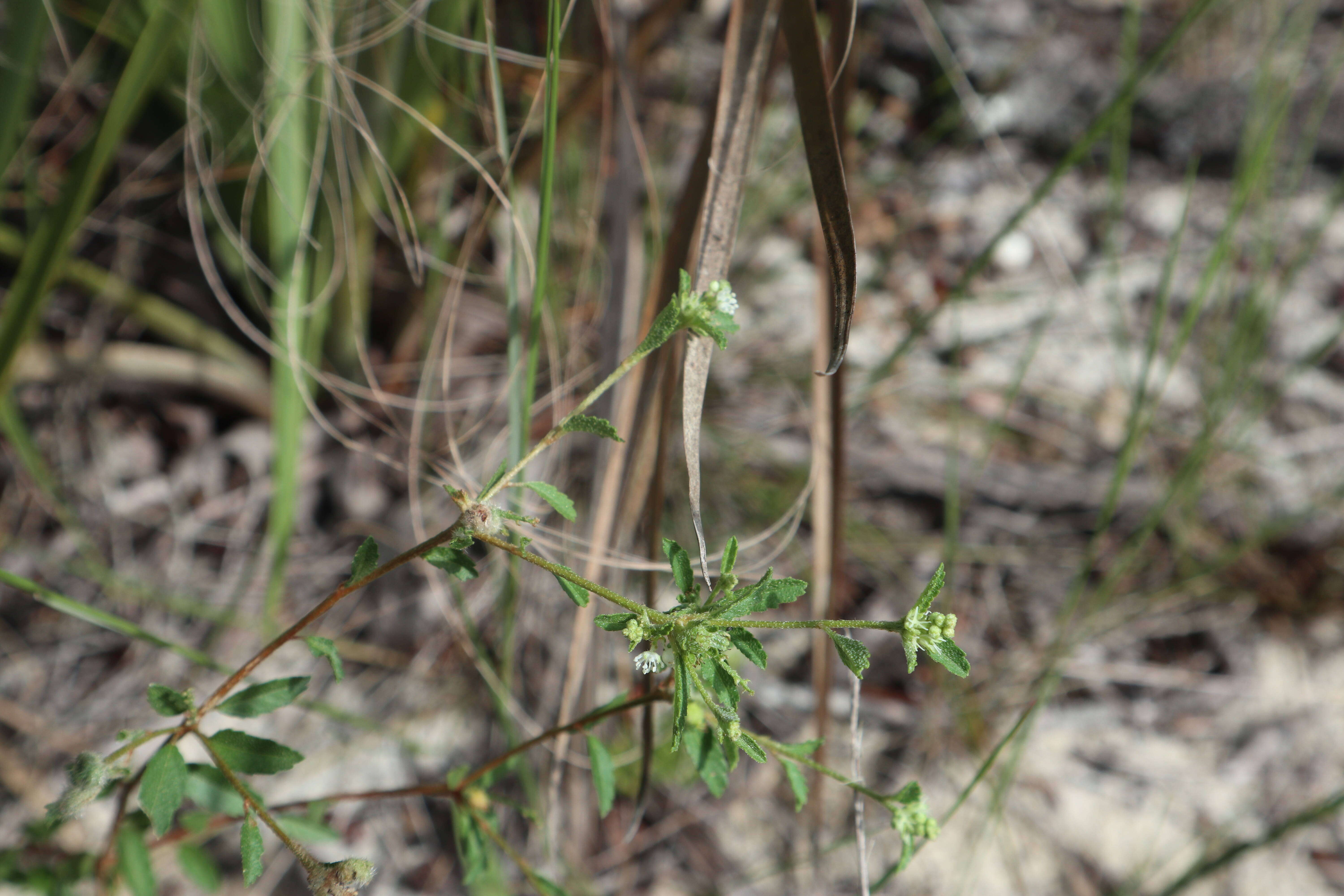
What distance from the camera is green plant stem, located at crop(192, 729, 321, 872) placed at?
1.32 ft

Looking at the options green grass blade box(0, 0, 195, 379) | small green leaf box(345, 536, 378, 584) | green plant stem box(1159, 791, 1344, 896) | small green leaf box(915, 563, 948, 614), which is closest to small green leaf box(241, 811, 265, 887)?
small green leaf box(345, 536, 378, 584)

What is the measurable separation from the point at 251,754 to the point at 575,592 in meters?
0.26

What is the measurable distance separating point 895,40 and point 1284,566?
3.78ft

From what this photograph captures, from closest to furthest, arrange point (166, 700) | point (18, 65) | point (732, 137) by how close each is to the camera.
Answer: point (166, 700) < point (732, 137) < point (18, 65)

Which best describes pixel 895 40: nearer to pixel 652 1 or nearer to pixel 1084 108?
pixel 1084 108

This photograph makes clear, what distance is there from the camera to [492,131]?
91 cm

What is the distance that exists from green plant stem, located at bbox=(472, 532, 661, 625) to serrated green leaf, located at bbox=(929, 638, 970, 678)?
135 mm

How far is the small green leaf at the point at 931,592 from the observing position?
0.37 meters

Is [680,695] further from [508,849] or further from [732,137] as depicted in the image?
[732,137]

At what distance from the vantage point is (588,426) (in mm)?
433

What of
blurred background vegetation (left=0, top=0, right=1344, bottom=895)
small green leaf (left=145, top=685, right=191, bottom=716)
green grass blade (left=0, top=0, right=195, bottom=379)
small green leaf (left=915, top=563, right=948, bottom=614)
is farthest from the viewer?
blurred background vegetation (left=0, top=0, right=1344, bottom=895)

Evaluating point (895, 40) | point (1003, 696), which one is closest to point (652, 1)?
point (895, 40)

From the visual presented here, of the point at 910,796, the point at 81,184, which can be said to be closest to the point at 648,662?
the point at 910,796

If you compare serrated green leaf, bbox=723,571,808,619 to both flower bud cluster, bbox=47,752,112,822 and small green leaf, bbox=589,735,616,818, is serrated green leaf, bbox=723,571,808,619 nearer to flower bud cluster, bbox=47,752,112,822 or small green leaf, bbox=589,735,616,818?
small green leaf, bbox=589,735,616,818
